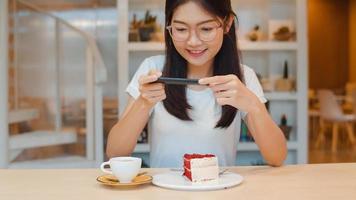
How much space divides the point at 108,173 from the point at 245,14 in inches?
124

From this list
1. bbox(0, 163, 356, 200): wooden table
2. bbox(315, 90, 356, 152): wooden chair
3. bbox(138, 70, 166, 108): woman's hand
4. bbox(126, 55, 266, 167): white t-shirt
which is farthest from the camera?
bbox(315, 90, 356, 152): wooden chair

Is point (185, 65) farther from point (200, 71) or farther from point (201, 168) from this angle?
point (201, 168)

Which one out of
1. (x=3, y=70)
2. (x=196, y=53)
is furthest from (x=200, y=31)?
(x=3, y=70)

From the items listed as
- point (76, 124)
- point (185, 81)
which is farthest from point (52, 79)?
point (185, 81)

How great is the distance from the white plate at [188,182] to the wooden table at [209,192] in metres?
0.02

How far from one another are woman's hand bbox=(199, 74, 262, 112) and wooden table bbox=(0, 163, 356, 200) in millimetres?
213

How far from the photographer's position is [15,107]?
4.61m

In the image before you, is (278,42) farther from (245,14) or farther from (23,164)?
(23,164)

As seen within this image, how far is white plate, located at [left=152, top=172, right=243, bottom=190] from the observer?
4.00 ft

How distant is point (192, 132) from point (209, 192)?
1.54ft

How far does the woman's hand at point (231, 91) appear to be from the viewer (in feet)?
4.41

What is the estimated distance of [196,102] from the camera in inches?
66.6

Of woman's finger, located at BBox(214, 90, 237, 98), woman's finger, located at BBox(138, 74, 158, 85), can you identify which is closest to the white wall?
woman's finger, located at BBox(138, 74, 158, 85)

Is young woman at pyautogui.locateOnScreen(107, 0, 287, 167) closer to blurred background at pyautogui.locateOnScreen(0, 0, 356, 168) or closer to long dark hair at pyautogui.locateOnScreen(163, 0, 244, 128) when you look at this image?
long dark hair at pyautogui.locateOnScreen(163, 0, 244, 128)
